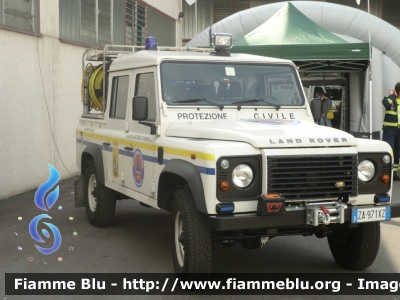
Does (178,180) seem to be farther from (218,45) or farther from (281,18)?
(281,18)

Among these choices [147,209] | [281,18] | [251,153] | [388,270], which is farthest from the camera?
[281,18]

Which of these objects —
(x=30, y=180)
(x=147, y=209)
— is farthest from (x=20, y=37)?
(x=147, y=209)

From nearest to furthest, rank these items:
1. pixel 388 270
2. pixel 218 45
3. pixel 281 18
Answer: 1. pixel 388 270
2. pixel 218 45
3. pixel 281 18

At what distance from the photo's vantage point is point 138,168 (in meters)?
7.19

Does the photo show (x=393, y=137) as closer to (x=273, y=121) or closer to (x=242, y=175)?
(x=273, y=121)

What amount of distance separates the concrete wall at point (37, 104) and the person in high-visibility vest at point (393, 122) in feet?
21.0

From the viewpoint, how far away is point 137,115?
6.55 meters

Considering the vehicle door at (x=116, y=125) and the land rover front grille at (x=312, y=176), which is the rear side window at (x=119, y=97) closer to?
the vehicle door at (x=116, y=125)

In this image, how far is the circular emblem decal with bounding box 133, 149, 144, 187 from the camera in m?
7.09

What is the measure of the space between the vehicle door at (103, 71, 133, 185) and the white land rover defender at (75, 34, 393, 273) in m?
0.01

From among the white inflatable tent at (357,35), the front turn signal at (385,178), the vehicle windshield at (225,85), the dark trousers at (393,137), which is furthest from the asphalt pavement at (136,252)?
the white inflatable tent at (357,35)

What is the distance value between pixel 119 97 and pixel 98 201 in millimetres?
1364

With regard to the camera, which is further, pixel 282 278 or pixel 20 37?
pixel 20 37

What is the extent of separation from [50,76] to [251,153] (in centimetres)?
825
